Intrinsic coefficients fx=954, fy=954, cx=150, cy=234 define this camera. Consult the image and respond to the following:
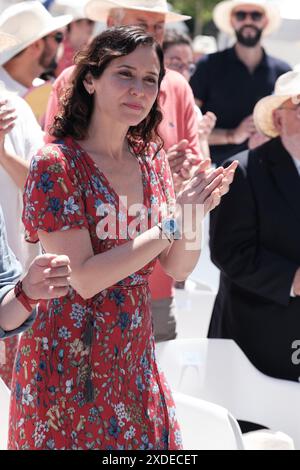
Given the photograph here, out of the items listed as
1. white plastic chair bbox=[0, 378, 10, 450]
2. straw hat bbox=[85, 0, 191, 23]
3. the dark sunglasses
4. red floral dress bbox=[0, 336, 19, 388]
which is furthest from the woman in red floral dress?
the dark sunglasses

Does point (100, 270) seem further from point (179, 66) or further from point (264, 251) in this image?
point (179, 66)

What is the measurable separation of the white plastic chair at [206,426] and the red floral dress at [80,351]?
2.03 ft

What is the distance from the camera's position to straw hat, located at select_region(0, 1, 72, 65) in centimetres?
448

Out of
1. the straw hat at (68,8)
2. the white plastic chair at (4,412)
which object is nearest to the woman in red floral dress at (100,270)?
the white plastic chair at (4,412)

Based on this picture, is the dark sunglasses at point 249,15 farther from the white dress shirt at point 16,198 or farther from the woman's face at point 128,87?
the woman's face at point 128,87

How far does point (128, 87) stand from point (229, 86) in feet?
13.3

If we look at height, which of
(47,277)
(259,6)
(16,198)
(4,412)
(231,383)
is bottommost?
(231,383)

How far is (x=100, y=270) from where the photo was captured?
2396 mm

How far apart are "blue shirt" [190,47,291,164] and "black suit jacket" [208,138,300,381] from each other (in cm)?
245

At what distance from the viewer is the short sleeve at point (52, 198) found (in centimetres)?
243

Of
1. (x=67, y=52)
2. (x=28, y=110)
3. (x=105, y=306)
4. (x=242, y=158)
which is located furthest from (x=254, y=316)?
(x=67, y=52)

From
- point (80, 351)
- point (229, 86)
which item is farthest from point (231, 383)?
point (229, 86)

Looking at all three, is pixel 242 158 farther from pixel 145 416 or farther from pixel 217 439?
pixel 145 416
